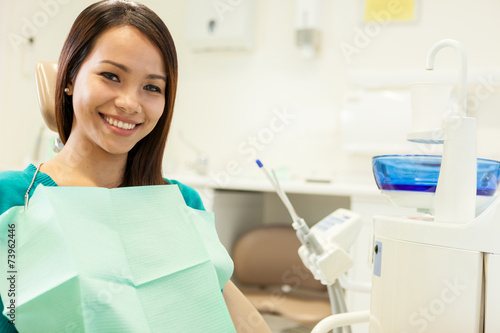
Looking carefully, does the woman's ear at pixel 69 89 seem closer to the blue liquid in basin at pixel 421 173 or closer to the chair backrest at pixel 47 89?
the chair backrest at pixel 47 89

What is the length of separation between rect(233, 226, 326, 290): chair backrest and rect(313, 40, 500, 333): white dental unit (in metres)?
1.34

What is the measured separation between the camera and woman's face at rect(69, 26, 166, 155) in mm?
863

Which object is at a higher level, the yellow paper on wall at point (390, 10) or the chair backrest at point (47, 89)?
the yellow paper on wall at point (390, 10)

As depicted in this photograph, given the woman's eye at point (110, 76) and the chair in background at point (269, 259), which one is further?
the chair in background at point (269, 259)

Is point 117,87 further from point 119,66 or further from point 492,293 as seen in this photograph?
point 492,293

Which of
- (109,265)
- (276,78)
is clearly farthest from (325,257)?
(276,78)

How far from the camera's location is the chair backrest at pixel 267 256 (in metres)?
2.10

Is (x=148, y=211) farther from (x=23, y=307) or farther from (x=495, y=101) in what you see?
(x=495, y=101)

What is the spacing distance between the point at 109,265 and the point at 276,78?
2171 mm

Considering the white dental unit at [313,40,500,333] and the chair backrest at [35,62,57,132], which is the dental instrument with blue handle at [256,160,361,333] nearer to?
the white dental unit at [313,40,500,333]

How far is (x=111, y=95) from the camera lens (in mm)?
864

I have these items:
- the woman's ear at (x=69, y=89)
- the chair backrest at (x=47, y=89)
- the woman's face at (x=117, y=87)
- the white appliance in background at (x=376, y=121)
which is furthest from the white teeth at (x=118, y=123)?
the white appliance in background at (x=376, y=121)

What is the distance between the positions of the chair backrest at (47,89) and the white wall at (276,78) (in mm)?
1570

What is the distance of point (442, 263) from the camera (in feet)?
2.18
